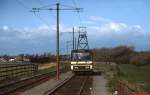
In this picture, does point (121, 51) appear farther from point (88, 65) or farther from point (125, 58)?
point (88, 65)

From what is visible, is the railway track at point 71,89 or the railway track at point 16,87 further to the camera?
the railway track at point 71,89

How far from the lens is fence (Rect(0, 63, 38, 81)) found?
4343 centimetres

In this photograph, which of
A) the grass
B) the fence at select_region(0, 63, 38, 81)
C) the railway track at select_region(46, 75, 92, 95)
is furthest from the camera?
the fence at select_region(0, 63, 38, 81)

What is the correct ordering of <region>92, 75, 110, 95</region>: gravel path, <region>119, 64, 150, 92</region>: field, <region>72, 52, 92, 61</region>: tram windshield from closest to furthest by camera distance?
<region>92, 75, 110, 95</region>: gravel path → <region>119, 64, 150, 92</region>: field → <region>72, 52, 92, 61</region>: tram windshield

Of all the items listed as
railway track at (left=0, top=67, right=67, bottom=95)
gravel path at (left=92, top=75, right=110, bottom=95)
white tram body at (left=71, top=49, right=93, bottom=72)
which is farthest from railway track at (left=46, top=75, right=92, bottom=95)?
white tram body at (left=71, top=49, right=93, bottom=72)

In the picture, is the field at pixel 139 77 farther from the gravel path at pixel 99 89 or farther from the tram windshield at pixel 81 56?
the tram windshield at pixel 81 56

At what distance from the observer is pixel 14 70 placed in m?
48.8

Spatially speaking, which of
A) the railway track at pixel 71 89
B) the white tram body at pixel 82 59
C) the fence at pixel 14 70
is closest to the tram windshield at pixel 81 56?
the white tram body at pixel 82 59

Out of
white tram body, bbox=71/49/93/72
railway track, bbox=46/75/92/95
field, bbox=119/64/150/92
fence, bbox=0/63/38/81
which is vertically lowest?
railway track, bbox=46/75/92/95

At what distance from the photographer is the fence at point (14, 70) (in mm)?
43431

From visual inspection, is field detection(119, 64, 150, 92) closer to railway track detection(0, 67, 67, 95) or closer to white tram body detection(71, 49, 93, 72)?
white tram body detection(71, 49, 93, 72)

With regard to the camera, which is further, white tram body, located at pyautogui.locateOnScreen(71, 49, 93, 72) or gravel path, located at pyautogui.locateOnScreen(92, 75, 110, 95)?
white tram body, located at pyautogui.locateOnScreen(71, 49, 93, 72)

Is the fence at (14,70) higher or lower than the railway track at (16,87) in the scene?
higher

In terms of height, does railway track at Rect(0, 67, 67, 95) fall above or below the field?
below
